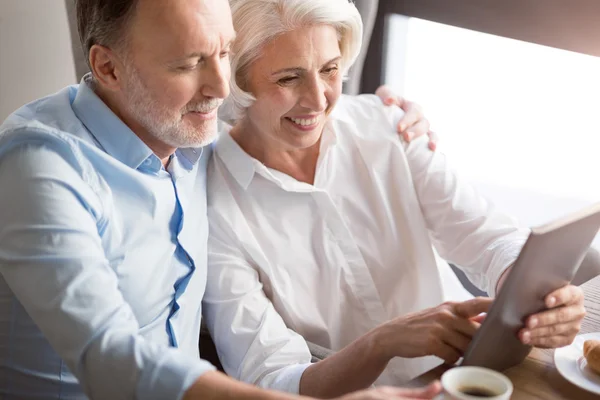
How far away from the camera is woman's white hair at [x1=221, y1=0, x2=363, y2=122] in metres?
1.76

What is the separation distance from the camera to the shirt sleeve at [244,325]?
65.1 inches

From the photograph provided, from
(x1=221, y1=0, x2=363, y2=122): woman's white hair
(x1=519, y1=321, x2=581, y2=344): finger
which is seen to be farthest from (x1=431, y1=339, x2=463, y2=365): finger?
(x1=221, y1=0, x2=363, y2=122): woman's white hair

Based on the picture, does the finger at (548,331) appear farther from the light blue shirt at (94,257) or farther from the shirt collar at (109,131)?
the shirt collar at (109,131)

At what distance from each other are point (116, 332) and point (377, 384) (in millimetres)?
790

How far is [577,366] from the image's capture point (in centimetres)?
139

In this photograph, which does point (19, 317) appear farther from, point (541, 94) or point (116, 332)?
point (541, 94)

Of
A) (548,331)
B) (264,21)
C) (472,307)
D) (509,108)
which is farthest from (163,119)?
(509,108)

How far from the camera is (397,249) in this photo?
196 cm

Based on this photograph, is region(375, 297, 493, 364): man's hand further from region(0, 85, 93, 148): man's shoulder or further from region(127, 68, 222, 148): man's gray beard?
region(0, 85, 93, 148): man's shoulder

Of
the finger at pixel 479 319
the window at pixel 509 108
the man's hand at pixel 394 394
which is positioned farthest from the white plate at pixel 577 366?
the window at pixel 509 108

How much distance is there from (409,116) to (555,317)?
75cm

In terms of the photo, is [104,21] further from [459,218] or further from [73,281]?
[459,218]

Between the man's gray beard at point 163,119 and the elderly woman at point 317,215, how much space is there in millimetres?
223

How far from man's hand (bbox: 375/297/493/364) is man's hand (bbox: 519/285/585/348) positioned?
85 mm
